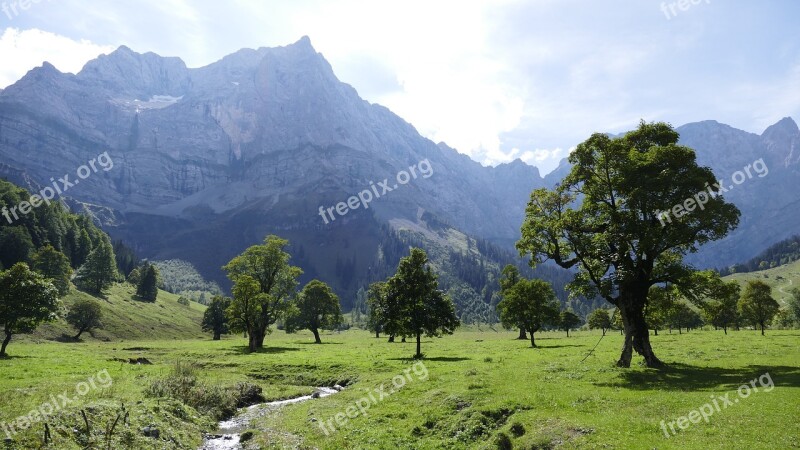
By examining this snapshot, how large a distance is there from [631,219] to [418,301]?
102 ft

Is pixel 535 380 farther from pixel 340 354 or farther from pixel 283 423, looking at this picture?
pixel 340 354

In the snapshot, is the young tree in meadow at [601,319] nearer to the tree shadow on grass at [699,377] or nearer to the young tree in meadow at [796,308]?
the young tree in meadow at [796,308]

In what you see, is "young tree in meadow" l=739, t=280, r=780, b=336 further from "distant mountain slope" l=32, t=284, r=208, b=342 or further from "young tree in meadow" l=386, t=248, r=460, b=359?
"distant mountain slope" l=32, t=284, r=208, b=342

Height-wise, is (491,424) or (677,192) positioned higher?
(677,192)

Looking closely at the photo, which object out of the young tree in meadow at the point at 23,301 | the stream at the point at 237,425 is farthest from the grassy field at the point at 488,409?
the young tree in meadow at the point at 23,301

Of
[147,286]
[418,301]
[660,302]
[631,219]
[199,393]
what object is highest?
[631,219]

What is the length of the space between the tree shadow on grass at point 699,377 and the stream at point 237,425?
24.1 m

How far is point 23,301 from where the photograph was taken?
5528cm

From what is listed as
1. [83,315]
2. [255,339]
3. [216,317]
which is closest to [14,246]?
[83,315]

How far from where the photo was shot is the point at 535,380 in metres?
33.9

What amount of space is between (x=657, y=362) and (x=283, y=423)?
29.9 m

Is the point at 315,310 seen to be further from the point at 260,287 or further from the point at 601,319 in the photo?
the point at 601,319

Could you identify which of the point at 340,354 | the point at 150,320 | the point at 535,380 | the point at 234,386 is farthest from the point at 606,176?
the point at 150,320

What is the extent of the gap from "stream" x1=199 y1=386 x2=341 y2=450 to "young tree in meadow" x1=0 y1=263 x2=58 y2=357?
37.0 meters
